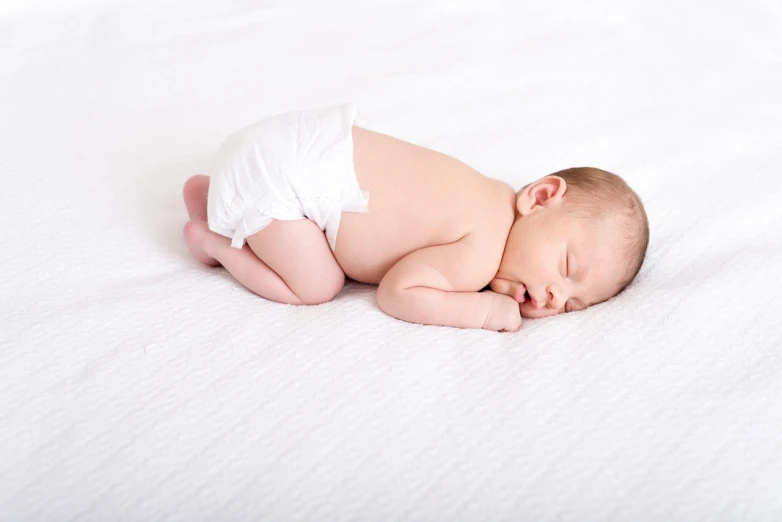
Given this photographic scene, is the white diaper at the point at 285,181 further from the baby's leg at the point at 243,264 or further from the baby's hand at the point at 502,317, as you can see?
the baby's hand at the point at 502,317

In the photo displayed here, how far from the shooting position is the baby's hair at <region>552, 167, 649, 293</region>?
1.34 metres

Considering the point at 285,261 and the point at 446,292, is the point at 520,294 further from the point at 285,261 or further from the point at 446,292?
the point at 285,261

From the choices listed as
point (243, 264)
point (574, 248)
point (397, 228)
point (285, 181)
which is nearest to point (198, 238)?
point (243, 264)

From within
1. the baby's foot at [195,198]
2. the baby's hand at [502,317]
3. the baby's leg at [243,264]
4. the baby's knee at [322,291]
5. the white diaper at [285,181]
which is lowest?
the baby's hand at [502,317]

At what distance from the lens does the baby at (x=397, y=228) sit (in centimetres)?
133

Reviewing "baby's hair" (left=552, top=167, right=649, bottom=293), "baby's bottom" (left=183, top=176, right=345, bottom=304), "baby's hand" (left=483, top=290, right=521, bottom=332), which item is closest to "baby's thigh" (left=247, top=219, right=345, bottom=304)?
"baby's bottom" (left=183, top=176, right=345, bottom=304)

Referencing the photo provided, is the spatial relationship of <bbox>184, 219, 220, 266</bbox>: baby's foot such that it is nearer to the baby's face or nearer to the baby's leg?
the baby's leg

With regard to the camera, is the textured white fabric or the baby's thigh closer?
the textured white fabric

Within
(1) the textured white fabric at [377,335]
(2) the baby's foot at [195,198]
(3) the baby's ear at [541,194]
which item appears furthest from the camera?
(2) the baby's foot at [195,198]

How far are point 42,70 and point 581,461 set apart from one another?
1.75 metres

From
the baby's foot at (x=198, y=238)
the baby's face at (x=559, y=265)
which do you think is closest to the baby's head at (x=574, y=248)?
the baby's face at (x=559, y=265)

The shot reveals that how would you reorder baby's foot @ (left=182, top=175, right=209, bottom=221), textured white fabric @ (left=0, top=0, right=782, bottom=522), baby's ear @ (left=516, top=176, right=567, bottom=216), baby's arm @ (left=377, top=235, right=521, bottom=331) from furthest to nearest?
baby's foot @ (left=182, top=175, right=209, bottom=221) → baby's ear @ (left=516, top=176, right=567, bottom=216) → baby's arm @ (left=377, top=235, right=521, bottom=331) → textured white fabric @ (left=0, top=0, right=782, bottom=522)

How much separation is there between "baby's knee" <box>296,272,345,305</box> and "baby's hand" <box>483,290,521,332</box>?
0.28 meters

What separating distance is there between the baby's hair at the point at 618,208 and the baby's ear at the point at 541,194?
0.05 feet
